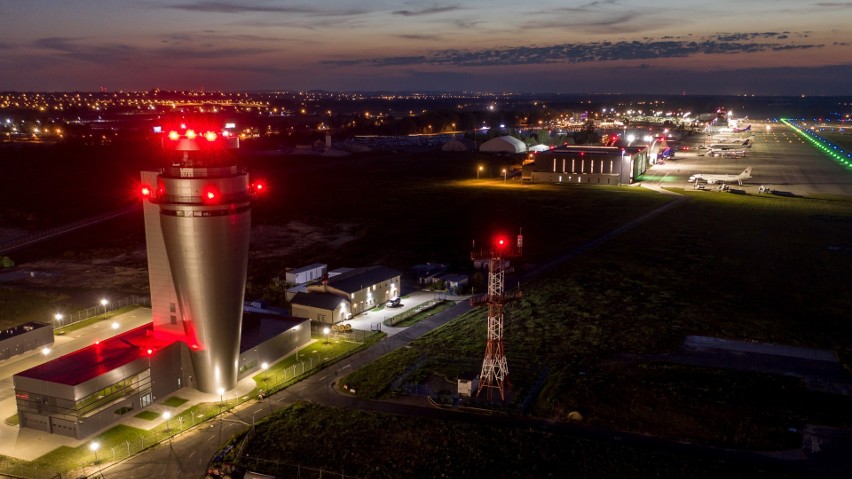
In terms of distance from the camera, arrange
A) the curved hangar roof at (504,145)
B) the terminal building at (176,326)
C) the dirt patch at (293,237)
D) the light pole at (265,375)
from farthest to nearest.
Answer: the curved hangar roof at (504,145) < the dirt patch at (293,237) < the light pole at (265,375) < the terminal building at (176,326)

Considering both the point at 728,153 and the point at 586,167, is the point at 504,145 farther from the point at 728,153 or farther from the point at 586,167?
the point at 728,153

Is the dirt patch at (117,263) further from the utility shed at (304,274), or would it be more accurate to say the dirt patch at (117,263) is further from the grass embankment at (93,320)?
the utility shed at (304,274)

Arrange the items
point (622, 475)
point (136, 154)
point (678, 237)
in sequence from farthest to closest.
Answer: point (136, 154)
point (678, 237)
point (622, 475)

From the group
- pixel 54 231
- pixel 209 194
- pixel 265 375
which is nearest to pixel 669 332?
pixel 265 375

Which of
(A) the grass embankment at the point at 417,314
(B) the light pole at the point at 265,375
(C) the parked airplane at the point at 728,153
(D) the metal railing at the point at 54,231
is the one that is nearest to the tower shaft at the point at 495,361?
(A) the grass embankment at the point at 417,314

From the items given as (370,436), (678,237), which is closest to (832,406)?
(370,436)

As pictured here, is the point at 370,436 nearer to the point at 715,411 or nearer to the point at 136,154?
the point at 715,411
